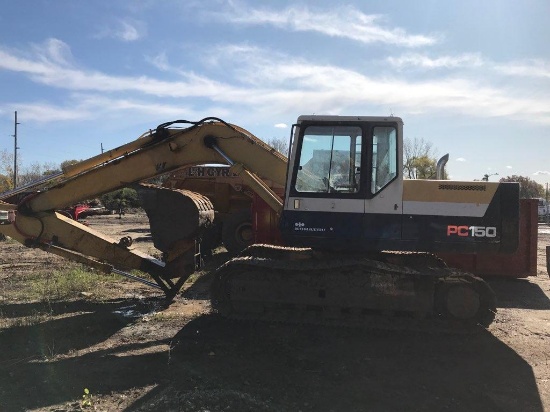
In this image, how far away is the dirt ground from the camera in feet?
14.4

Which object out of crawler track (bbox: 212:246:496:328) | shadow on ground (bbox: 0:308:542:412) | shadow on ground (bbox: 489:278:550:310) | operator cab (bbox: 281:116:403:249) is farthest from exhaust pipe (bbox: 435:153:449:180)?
shadow on ground (bbox: 489:278:550:310)

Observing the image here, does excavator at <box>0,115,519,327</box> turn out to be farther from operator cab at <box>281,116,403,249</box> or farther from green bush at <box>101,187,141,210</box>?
green bush at <box>101,187,141,210</box>

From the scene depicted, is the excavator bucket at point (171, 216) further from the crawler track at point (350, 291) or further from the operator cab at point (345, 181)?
the operator cab at point (345, 181)

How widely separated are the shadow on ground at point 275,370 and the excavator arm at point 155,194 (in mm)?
1302

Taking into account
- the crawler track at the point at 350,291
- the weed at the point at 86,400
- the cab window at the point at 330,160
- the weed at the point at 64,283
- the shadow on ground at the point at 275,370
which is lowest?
the weed at the point at 86,400

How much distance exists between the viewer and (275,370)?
5.04 metres

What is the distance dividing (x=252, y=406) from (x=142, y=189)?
425 cm

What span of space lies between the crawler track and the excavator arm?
113 centimetres

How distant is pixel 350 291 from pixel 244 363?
179cm

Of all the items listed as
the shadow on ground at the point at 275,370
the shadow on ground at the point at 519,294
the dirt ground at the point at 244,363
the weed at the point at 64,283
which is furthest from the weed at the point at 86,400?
the shadow on ground at the point at 519,294

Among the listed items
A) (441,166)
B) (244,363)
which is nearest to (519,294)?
(441,166)

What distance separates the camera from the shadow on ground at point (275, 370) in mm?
4375

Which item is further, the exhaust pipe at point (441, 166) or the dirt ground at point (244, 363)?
the exhaust pipe at point (441, 166)

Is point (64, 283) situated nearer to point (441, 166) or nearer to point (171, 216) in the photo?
point (171, 216)
